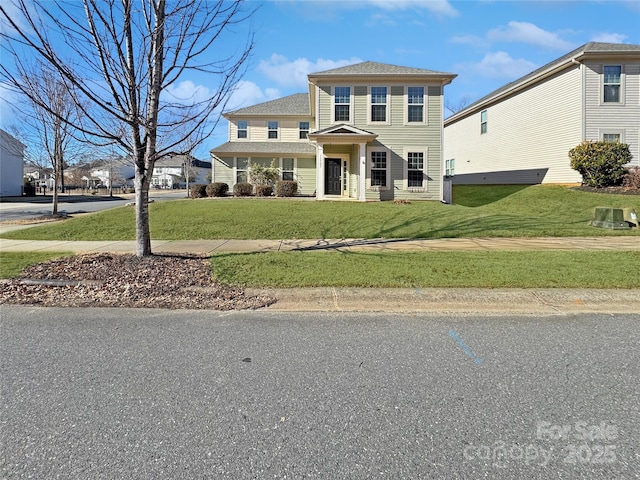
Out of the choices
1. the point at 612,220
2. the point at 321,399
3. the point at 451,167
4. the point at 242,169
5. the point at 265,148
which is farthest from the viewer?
the point at 451,167

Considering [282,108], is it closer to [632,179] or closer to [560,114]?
[560,114]

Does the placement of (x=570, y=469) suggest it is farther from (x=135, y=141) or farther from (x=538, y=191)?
(x=538, y=191)

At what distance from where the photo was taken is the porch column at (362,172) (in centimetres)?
1895

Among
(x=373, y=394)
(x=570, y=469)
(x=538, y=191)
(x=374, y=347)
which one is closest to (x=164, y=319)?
(x=374, y=347)

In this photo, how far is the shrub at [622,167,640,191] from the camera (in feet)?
59.0

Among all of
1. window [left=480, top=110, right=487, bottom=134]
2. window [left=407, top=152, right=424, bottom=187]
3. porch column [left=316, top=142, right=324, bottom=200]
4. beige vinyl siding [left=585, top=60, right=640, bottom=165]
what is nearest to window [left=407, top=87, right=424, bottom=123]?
window [left=407, top=152, right=424, bottom=187]

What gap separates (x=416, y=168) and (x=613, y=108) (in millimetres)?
10902

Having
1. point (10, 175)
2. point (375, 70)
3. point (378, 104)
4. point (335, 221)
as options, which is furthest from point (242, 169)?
point (10, 175)

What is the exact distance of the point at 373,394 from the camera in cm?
302

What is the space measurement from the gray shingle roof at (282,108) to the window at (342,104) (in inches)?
283

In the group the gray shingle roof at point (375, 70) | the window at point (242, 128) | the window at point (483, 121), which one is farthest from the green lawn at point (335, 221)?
the window at point (483, 121)

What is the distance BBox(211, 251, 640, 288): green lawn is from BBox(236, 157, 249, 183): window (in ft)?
59.8

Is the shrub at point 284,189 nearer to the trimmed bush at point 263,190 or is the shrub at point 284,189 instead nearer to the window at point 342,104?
the trimmed bush at point 263,190

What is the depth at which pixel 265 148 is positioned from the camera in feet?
85.3
